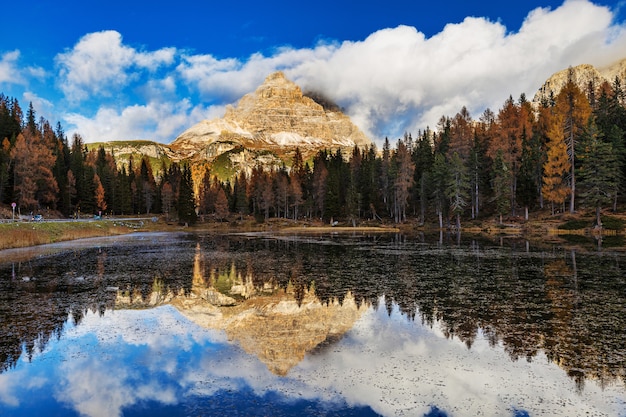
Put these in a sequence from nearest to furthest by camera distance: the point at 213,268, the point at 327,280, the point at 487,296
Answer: the point at 487,296, the point at 327,280, the point at 213,268

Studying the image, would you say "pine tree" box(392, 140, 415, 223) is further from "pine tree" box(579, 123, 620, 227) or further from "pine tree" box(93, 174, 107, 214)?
"pine tree" box(93, 174, 107, 214)

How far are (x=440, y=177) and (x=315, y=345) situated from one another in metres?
82.4

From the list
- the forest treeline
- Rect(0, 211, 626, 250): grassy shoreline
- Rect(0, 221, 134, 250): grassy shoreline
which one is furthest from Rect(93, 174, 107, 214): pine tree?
Rect(0, 221, 134, 250): grassy shoreline

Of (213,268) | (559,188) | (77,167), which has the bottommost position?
(213,268)

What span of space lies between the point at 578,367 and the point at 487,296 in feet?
29.1

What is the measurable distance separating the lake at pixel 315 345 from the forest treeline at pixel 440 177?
5569cm

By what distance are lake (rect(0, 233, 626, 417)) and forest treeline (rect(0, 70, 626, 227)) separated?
55694 mm

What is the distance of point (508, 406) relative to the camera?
8.45 m

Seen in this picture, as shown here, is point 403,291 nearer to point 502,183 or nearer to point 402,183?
point 502,183

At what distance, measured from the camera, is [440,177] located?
293 ft

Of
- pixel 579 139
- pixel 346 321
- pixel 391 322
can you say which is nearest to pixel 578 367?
pixel 391 322

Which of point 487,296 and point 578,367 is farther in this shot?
point 487,296

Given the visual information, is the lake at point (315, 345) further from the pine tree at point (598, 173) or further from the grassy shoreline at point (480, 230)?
the pine tree at point (598, 173)

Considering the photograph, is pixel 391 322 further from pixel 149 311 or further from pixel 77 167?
pixel 77 167
